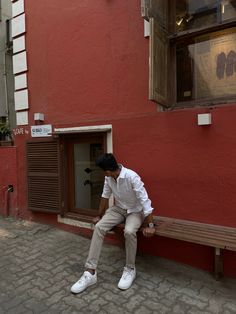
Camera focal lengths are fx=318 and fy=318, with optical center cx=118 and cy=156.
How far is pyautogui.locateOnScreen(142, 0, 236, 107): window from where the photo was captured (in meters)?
3.81

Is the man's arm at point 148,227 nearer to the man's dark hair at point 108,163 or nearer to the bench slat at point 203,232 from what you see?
the bench slat at point 203,232

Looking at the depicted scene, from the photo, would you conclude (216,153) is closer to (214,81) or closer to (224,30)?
(214,81)

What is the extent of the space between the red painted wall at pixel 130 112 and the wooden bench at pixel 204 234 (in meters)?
0.11

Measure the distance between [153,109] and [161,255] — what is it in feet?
6.45

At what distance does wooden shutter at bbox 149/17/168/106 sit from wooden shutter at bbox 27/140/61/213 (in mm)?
2186

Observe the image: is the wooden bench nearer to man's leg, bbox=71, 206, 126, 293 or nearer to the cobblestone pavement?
man's leg, bbox=71, 206, 126, 293

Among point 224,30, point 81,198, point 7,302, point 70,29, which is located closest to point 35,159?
point 81,198

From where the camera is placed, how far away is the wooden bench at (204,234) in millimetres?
3348

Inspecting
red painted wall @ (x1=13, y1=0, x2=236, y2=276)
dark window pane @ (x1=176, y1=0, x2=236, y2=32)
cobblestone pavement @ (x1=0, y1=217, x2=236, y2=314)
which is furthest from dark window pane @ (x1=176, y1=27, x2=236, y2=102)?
cobblestone pavement @ (x1=0, y1=217, x2=236, y2=314)

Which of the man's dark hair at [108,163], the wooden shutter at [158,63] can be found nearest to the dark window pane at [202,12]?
the wooden shutter at [158,63]

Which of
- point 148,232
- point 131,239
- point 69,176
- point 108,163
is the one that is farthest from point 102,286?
point 69,176

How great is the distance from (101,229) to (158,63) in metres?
2.14

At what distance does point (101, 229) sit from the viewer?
3811 millimetres

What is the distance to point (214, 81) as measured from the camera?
3.96 metres
